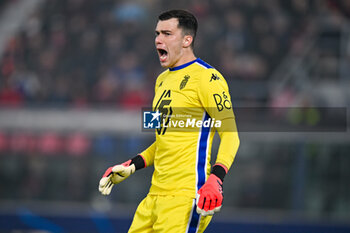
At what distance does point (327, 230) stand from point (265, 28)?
458cm

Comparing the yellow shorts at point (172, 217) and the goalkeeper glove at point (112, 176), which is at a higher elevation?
the goalkeeper glove at point (112, 176)

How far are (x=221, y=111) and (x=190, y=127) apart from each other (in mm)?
275

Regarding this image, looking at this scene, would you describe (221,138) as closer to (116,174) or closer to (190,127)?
(190,127)

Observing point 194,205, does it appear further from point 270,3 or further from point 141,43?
point 270,3

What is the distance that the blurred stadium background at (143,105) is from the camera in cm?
866

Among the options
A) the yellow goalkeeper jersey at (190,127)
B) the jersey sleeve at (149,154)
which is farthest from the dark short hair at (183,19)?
the jersey sleeve at (149,154)

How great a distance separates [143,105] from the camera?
31.3ft

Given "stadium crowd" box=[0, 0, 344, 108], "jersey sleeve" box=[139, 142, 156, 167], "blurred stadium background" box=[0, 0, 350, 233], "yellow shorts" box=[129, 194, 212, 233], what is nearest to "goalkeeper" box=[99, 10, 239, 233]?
"yellow shorts" box=[129, 194, 212, 233]

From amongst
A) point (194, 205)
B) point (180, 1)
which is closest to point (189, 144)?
point (194, 205)

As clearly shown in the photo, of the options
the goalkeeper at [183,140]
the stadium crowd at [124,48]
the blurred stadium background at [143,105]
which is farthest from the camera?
the stadium crowd at [124,48]

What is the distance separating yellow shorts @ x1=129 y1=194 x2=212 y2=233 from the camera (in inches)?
134

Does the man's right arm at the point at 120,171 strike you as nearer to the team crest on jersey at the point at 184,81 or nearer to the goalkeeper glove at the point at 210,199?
the team crest on jersey at the point at 184,81

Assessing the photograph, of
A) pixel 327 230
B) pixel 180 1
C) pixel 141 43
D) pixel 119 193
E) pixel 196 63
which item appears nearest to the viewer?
pixel 196 63

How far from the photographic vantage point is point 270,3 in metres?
11.8
